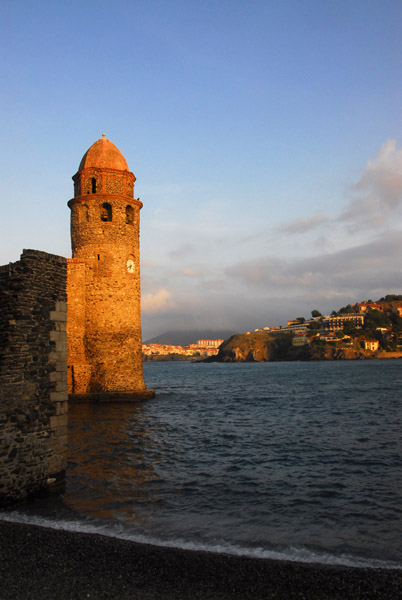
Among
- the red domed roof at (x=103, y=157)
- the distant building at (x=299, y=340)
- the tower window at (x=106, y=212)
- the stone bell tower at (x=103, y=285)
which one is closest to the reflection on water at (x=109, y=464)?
the stone bell tower at (x=103, y=285)

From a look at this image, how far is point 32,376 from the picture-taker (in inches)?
303

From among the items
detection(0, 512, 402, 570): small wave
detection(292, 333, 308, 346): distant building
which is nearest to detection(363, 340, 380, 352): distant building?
detection(292, 333, 308, 346): distant building

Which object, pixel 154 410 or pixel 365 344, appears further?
pixel 365 344

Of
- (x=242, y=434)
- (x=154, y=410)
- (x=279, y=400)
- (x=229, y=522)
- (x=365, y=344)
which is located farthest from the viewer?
(x=365, y=344)

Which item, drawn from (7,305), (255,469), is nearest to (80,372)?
(255,469)

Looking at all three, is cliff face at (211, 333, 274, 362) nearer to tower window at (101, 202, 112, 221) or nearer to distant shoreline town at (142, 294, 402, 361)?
distant shoreline town at (142, 294, 402, 361)

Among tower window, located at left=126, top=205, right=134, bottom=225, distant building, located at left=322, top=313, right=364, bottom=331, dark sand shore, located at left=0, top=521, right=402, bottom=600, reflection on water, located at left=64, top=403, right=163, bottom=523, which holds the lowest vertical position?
reflection on water, located at left=64, top=403, right=163, bottom=523

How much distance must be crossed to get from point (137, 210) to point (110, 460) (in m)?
15.1

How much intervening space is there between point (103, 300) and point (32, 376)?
13.8m

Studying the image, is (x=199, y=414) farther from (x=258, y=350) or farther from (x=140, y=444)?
(x=258, y=350)

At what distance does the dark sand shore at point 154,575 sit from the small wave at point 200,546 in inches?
12.2

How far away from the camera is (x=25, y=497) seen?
735 cm

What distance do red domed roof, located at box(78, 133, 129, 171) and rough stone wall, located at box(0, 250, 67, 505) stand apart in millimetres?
15152

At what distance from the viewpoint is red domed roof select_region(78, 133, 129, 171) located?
22156 millimetres
